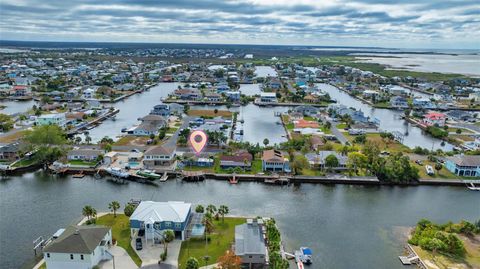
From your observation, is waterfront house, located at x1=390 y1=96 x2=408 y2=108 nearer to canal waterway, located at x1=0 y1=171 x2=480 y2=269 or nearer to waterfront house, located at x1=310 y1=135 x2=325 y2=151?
waterfront house, located at x1=310 y1=135 x2=325 y2=151

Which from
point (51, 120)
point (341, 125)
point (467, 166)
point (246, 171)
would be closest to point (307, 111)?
point (341, 125)

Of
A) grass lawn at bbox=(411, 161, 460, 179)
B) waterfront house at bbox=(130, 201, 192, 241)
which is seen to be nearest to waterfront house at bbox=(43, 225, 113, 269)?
waterfront house at bbox=(130, 201, 192, 241)

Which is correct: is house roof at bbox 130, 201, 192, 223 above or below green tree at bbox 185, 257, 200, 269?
above

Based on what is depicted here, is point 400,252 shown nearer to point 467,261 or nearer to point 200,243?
point 467,261

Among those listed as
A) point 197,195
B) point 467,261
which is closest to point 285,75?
point 197,195

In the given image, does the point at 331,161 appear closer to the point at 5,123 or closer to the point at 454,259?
the point at 454,259

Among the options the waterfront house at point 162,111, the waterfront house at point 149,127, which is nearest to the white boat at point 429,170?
the waterfront house at point 149,127
